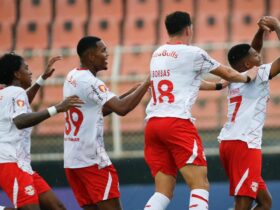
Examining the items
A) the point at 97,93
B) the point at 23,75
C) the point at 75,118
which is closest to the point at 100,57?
the point at 97,93

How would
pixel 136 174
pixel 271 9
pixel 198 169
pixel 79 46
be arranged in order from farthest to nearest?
pixel 271 9, pixel 136 174, pixel 79 46, pixel 198 169

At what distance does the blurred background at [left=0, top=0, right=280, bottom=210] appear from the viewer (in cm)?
1112

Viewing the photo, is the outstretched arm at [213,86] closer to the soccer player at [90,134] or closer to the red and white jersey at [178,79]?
the soccer player at [90,134]

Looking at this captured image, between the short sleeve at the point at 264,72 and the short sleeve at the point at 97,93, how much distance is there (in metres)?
1.32

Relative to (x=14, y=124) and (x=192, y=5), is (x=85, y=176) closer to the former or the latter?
(x=14, y=124)

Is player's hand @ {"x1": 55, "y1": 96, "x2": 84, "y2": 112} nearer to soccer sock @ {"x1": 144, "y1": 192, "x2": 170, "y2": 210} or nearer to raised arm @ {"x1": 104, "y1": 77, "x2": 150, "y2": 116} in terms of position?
raised arm @ {"x1": 104, "y1": 77, "x2": 150, "y2": 116}

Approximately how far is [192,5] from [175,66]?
8363 millimetres

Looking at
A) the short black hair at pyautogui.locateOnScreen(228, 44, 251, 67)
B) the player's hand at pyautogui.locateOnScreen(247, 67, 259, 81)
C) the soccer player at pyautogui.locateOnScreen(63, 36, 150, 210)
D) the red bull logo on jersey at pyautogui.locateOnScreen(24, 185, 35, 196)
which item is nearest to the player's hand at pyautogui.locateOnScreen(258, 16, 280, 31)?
the short black hair at pyautogui.locateOnScreen(228, 44, 251, 67)

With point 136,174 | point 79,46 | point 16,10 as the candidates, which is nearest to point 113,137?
point 136,174

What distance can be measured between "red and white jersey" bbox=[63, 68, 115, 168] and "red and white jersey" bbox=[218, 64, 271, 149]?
1.20m

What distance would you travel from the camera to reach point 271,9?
15.1 m

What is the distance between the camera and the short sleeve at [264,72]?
7786 mm

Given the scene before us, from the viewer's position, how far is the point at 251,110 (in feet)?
25.8

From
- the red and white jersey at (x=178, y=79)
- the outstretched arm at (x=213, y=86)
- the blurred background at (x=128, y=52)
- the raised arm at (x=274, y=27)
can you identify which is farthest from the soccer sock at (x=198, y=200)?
the blurred background at (x=128, y=52)
